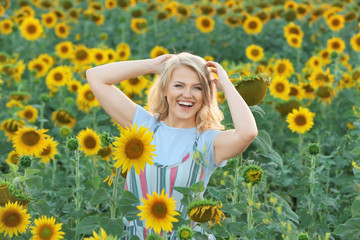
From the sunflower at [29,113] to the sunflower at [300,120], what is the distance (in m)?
1.67

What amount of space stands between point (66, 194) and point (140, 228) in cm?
48

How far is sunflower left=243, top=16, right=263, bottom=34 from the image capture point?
267 inches

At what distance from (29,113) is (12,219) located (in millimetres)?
2086

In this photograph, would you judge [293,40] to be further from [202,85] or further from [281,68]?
[202,85]

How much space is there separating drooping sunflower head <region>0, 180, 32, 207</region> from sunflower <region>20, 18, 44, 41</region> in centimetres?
417

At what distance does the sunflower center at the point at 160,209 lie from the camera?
6.44ft

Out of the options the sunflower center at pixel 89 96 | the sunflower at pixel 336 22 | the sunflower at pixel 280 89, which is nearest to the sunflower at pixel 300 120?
the sunflower at pixel 280 89

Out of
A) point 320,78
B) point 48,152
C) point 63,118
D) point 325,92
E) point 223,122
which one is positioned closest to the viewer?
point 223,122

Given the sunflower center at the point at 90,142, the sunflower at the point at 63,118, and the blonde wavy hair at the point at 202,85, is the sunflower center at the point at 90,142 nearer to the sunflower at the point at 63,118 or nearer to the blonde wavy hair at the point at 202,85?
the blonde wavy hair at the point at 202,85

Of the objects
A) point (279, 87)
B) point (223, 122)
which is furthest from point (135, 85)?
point (223, 122)

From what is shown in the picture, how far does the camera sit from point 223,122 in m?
2.89

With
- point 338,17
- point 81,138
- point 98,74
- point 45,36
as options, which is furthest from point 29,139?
point 338,17

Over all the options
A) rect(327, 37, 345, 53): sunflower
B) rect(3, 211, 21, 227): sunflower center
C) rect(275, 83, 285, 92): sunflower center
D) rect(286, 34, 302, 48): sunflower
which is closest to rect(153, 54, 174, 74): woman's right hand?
rect(3, 211, 21, 227): sunflower center

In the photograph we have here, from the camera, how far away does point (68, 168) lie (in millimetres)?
3805
